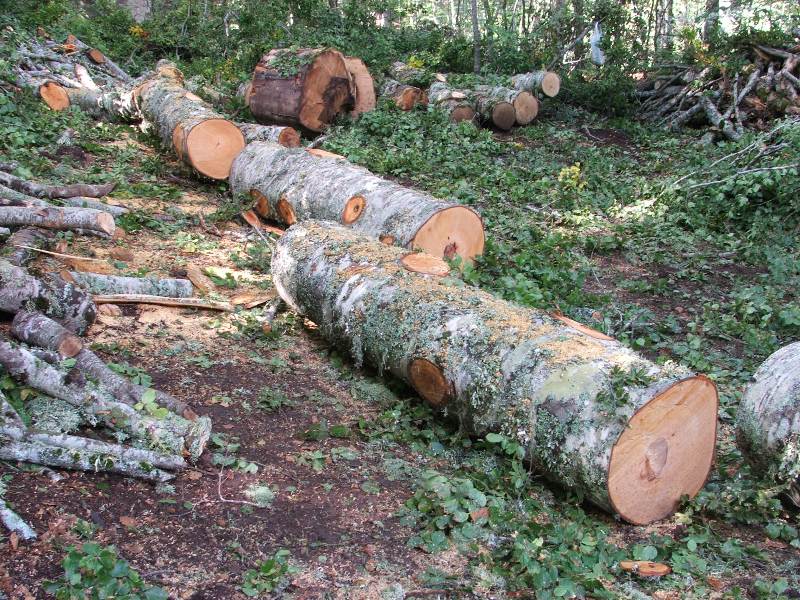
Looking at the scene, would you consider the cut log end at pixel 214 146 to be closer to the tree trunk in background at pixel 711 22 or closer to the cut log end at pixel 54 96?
the cut log end at pixel 54 96

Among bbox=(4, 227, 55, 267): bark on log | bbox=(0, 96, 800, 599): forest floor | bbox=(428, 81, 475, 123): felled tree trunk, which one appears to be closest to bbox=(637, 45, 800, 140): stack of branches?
bbox=(428, 81, 475, 123): felled tree trunk

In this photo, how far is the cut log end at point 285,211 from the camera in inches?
251

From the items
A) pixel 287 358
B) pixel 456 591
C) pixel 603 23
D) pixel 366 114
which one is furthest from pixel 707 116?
pixel 456 591

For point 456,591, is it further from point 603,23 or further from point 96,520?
point 603,23

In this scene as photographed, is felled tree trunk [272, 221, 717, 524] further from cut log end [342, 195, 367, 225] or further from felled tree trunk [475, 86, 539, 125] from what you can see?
felled tree trunk [475, 86, 539, 125]

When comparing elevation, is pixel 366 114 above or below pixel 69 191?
above

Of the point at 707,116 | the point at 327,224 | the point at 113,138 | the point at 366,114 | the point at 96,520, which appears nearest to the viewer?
the point at 96,520

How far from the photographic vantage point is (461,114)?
35.7 feet

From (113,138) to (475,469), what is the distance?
288 inches

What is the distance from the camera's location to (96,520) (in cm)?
255

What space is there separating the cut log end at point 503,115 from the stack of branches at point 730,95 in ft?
8.86

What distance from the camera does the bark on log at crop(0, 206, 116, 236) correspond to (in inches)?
191

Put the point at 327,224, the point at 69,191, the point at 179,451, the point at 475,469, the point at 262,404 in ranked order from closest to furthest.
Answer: the point at 179,451, the point at 475,469, the point at 262,404, the point at 327,224, the point at 69,191

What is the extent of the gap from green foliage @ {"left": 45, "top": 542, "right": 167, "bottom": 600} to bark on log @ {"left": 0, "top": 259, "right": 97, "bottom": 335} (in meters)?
2.03
